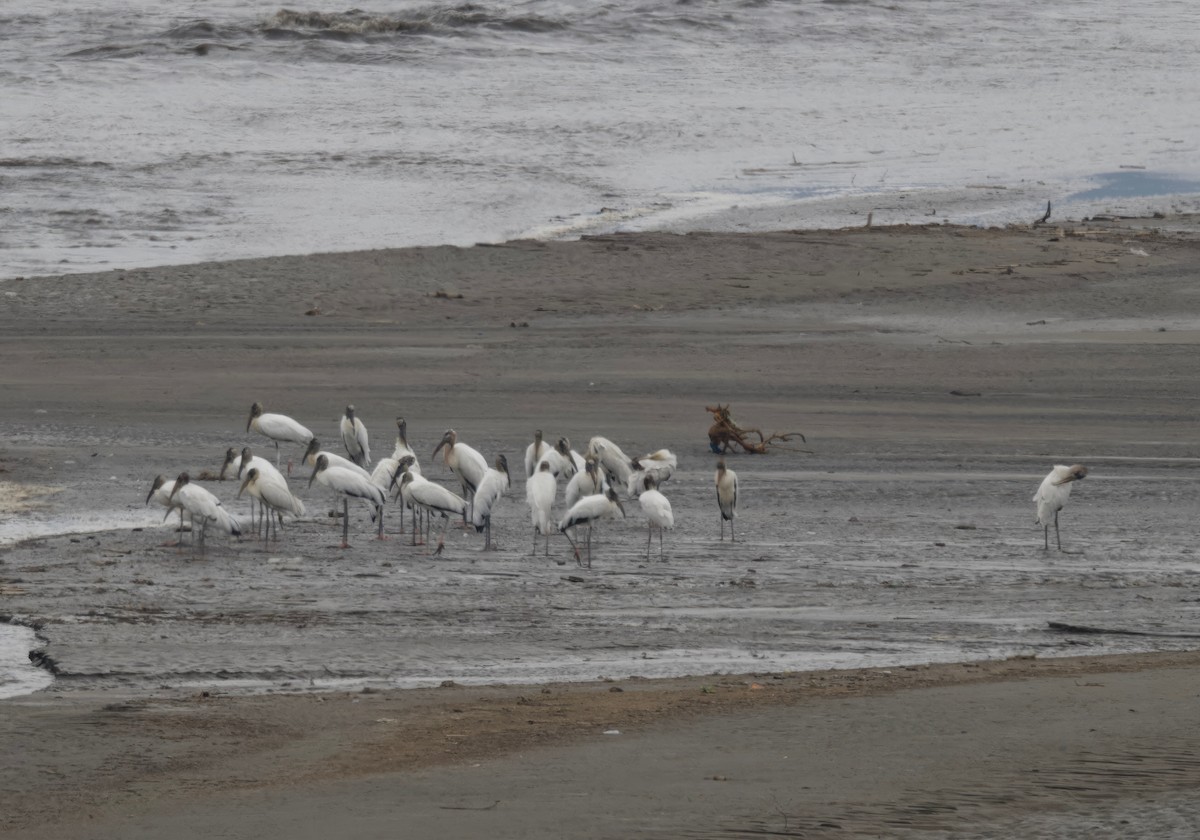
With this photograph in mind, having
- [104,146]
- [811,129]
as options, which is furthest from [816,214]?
[104,146]

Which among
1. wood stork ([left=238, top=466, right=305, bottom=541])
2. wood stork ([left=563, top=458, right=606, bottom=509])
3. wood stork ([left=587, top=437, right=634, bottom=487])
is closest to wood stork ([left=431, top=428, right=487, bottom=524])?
wood stork ([left=563, top=458, right=606, bottom=509])

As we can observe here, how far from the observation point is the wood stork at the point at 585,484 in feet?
45.0

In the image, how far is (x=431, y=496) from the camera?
42.0 ft

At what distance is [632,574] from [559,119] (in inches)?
1185

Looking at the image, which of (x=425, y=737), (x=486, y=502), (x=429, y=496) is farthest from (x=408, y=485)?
(x=425, y=737)

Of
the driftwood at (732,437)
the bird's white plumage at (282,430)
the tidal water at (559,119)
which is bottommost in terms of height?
the driftwood at (732,437)

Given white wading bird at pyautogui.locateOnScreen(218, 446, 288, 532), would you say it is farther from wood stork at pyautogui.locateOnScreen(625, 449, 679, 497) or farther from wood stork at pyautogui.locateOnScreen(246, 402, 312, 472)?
wood stork at pyautogui.locateOnScreen(625, 449, 679, 497)

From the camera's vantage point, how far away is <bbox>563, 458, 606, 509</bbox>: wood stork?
13703mm

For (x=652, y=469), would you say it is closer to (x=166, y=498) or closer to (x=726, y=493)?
(x=726, y=493)

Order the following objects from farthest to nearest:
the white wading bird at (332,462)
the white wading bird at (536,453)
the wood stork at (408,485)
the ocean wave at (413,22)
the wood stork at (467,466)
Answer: the ocean wave at (413,22)
the white wading bird at (536,453)
the wood stork at (467,466)
the white wading bird at (332,462)
the wood stork at (408,485)

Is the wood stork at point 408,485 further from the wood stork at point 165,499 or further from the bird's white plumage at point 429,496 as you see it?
Answer: the wood stork at point 165,499

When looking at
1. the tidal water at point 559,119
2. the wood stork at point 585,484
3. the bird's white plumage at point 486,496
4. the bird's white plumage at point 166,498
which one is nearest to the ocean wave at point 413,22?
the tidal water at point 559,119

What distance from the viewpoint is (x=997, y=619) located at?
10766 millimetres

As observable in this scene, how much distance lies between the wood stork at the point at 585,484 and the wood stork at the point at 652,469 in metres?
0.30
